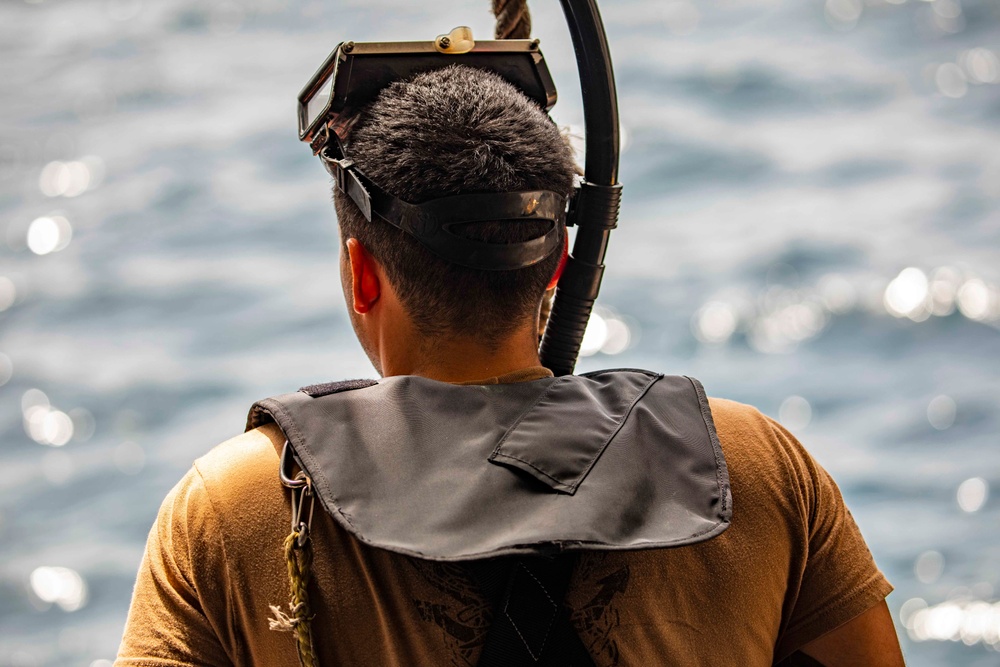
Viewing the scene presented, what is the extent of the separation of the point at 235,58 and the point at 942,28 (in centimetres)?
485

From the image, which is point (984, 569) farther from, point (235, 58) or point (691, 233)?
point (235, 58)

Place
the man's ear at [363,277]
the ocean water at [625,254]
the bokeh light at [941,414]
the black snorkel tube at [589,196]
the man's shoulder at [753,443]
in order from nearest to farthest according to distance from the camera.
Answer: the man's shoulder at [753,443] → the man's ear at [363,277] → the black snorkel tube at [589,196] → the ocean water at [625,254] → the bokeh light at [941,414]

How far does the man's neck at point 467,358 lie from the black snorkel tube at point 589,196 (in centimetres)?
27

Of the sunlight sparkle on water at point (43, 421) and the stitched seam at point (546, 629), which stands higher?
the stitched seam at point (546, 629)

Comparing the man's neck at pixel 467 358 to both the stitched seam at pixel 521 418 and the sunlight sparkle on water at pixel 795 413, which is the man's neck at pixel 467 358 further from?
the sunlight sparkle on water at pixel 795 413

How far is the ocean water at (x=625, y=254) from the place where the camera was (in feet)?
19.6

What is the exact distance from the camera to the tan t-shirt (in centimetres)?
132

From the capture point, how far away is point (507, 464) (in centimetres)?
133

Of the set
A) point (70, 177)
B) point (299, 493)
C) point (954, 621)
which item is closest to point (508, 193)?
point (299, 493)

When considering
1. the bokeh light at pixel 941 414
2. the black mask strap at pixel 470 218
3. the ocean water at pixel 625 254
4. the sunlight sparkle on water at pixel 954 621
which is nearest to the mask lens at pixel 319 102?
the black mask strap at pixel 470 218

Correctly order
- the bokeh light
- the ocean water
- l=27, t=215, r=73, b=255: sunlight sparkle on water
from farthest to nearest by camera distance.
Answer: l=27, t=215, r=73, b=255: sunlight sparkle on water
the bokeh light
the ocean water

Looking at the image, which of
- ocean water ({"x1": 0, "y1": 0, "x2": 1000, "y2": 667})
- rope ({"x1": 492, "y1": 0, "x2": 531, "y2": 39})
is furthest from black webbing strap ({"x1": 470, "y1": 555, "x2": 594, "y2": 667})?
ocean water ({"x1": 0, "y1": 0, "x2": 1000, "y2": 667})

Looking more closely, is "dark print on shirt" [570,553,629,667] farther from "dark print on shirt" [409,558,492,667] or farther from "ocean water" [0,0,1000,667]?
"ocean water" [0,0,1000,667]

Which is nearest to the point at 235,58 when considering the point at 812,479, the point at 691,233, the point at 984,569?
the point at 691,233
